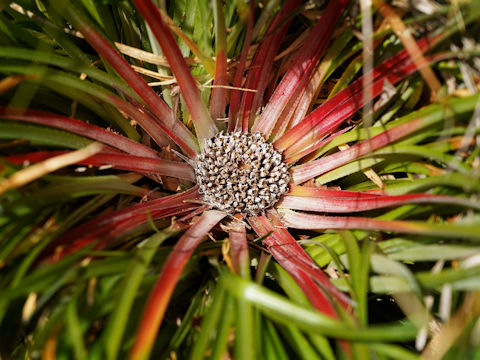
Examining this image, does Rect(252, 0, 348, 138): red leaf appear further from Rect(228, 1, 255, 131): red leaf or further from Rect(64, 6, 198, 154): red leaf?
Rect(64, 6, 198, 154): red leaf

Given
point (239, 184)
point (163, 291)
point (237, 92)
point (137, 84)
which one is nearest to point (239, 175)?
point (239, 184)

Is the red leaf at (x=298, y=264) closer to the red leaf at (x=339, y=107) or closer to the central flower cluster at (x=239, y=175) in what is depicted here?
the central flower cluster at (x=239, y=175)

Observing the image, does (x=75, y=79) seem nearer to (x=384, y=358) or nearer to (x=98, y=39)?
(x=98, y=39)

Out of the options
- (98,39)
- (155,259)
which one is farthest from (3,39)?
(155,259)

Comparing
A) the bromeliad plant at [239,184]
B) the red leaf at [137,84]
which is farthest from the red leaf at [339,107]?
the red leaf at [137,84]

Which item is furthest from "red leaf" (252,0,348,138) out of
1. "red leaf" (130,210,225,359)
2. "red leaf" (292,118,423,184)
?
"red leaf" (130,210,225,359)

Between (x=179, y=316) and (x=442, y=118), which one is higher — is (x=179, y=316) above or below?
below

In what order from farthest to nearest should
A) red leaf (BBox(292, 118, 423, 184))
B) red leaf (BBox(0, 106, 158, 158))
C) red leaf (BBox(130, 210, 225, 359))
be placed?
red leaf (BBox(292, 118, 423, 184)) → red leaf (BBox(0, 106, 158, 158)) → red leaf (BBox(130, 210, 225, 359))

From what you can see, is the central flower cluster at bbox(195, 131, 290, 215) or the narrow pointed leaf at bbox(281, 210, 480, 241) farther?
the central flower cluster at bbox(195, 131, 290, 215)

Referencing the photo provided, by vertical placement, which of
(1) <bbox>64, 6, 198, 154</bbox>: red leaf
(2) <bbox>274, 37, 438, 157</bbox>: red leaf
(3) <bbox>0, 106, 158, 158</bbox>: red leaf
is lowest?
(3) <bbox>0, 106, 158, 158</bbox>: red leaf
